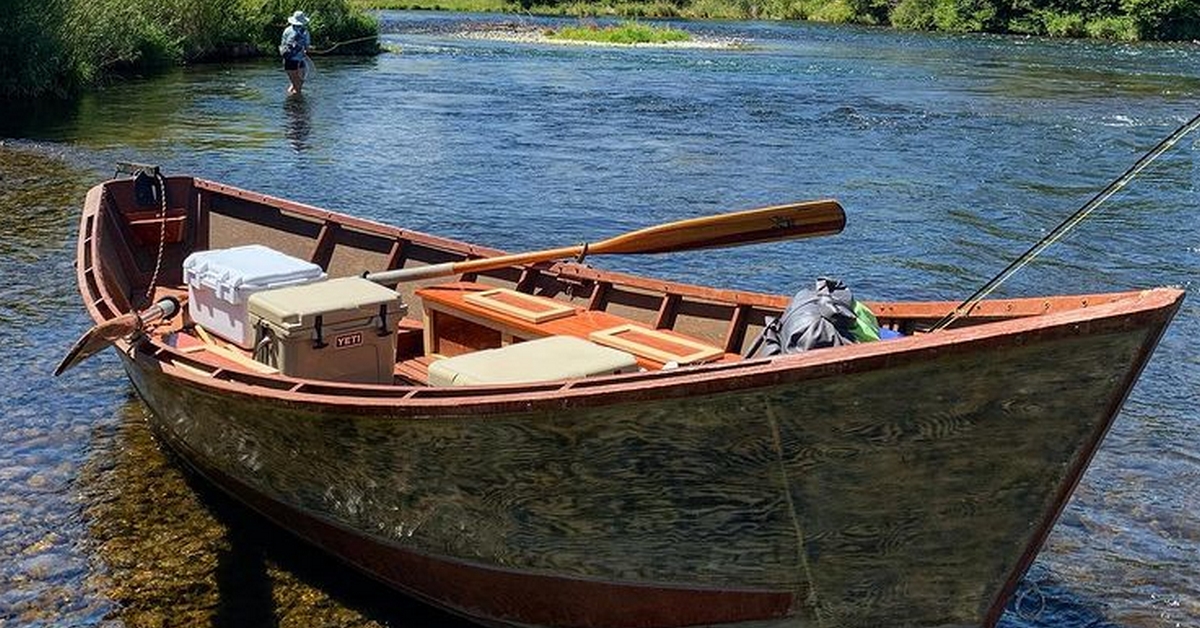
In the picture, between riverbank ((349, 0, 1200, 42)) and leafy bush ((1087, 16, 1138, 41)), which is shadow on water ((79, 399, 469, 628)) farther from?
leafy bush ((1087, 16, 1138, 41))

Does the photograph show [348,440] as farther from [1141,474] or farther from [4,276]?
[4,276]

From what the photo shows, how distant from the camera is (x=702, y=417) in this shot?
5.18 meters

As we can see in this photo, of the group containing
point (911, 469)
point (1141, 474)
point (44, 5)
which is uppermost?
point (44, 5)

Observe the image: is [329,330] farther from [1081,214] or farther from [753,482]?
[1081,214]

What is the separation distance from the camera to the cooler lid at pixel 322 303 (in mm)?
7035

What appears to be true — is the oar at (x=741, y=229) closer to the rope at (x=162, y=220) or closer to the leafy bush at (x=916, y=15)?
the rope at (x=162, y=220)

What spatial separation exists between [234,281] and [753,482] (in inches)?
164

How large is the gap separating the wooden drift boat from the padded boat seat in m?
0.28

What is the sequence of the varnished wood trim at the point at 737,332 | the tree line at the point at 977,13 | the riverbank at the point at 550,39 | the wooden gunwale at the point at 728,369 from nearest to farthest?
1. the wooden gunwale at the point at 728,369
2. the varnished wood trim at the point at 737,332
3. the riverbank at the point at 550,39
4. the tree line at the point at 977,13

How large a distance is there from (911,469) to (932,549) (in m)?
0.45

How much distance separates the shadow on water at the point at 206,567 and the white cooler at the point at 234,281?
3.38ft

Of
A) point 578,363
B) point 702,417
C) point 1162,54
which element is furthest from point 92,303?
point 1162,54

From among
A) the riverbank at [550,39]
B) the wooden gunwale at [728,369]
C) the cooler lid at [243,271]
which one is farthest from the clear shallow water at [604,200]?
the riverbank at [550,39]

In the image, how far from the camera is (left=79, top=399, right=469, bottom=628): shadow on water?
21.5 feet
